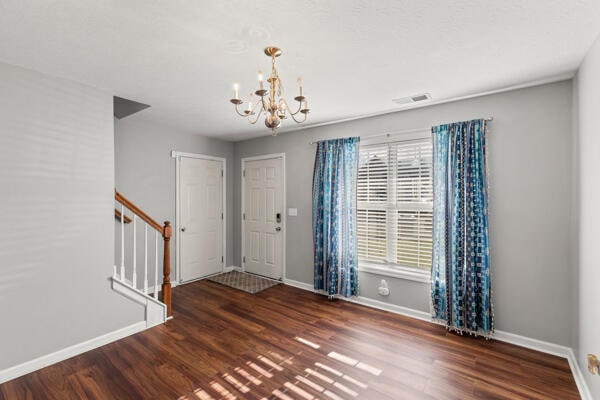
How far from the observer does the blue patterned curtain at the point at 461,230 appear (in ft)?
9.14

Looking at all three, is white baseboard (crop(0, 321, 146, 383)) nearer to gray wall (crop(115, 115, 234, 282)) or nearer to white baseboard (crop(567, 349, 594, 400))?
gray wall (crop(115, 115, 234, 282))

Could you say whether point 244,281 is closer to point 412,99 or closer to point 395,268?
point 395,268

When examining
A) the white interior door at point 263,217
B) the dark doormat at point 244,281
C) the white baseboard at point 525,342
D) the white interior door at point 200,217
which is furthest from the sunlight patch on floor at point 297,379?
the white interior door at point 200,217

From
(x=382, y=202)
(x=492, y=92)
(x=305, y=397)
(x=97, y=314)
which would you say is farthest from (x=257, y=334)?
(x=492, y=92)

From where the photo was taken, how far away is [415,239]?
3.33 metres

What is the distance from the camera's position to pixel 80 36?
6.08 ft

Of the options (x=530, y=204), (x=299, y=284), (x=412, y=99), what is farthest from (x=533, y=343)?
(x=299, y=284)

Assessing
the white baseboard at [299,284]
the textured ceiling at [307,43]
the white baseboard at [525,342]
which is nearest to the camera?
the textured ceiling at [307,43]

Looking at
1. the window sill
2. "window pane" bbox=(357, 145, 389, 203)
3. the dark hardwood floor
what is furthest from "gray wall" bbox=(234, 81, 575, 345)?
"window pane" bbox=(357, 145, 389, 203)

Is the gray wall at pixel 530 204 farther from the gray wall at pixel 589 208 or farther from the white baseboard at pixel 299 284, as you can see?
the white baseboard at pixel 299 284

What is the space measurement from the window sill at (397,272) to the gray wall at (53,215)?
2.76 metres

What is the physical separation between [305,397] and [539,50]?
294cm

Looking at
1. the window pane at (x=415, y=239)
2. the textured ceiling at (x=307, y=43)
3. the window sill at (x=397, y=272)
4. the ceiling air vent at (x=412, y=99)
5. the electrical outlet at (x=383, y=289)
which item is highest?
the textured ceiling at (x=307, y=43)

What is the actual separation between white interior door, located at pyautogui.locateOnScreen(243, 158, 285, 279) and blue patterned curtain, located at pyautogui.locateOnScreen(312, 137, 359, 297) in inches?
32.4
